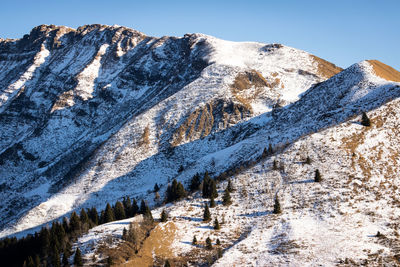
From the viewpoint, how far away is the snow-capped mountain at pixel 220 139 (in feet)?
187

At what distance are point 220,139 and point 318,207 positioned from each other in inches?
2915

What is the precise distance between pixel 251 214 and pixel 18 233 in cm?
6987

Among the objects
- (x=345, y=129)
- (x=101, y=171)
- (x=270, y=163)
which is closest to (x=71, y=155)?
(x=101, y=171)

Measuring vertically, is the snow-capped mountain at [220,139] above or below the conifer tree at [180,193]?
above

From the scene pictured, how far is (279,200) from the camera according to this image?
5525 centimetres

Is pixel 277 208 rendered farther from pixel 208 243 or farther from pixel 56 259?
pixel 56 259

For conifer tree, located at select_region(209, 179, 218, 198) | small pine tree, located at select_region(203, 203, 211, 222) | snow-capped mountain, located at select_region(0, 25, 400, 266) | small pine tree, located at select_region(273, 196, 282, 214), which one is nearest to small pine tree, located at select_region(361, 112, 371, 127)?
snow-capped mountain, located at select_region(0, 25, 400, 266)

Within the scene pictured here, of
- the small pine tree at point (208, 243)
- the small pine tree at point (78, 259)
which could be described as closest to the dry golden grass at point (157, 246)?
the small pine tree at point (208, 243)

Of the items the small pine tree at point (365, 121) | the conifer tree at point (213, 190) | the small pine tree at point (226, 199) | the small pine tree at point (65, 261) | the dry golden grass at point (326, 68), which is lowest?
the small pine tree at point (65, 261)

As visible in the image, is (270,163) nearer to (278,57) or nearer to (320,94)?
(320,94)

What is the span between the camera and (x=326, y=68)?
180 meters

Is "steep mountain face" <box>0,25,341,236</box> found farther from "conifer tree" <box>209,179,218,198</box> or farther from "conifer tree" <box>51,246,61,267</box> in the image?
"conifer tree" <box>51,246,61,267</box>

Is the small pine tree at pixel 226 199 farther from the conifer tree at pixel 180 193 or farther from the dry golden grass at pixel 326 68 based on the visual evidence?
the dry golden grass at pixel 326 68

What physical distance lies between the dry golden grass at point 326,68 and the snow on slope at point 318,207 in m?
105
